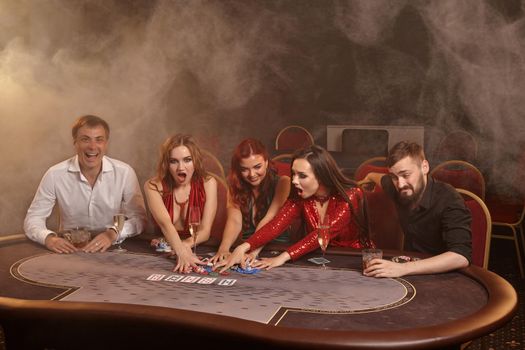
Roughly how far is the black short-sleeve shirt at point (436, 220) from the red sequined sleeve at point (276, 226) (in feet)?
1.49

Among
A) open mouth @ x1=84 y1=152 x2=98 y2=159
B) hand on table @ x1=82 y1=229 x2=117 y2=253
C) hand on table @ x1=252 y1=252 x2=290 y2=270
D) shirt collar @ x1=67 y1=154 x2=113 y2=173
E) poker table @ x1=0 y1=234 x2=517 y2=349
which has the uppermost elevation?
open mouth @ x1=84 y1=152 x2=98 y2=159

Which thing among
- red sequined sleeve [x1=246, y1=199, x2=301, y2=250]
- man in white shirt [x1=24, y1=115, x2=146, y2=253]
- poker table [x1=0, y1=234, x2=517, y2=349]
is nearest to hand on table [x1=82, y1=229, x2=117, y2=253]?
poker table [x1=0, y1=234, x2=517, y2=349]

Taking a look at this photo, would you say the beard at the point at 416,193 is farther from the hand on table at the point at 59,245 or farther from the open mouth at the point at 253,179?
the hand on table at the point at 59,245

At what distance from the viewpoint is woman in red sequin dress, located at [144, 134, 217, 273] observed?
2.40m

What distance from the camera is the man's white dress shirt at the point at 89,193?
107 inches

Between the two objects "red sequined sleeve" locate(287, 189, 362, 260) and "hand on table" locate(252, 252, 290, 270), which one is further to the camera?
"red sequined sleeve" locate(287, 189, 362, 260)

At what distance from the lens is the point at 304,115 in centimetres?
612

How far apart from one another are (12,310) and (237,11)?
402cm

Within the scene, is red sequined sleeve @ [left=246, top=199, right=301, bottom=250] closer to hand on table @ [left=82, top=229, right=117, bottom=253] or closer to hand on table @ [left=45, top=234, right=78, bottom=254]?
hand on table @ [left=82, top=229, right=117, bottom=253]

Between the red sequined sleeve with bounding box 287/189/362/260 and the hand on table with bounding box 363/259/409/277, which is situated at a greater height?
the red sequined sleeve with bounding box 287/189/362/260

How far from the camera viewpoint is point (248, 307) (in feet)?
4.77

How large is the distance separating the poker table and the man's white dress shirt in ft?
2.85

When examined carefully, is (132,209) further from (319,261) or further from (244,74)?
(244,74)

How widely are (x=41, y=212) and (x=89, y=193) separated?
0.31 metres
